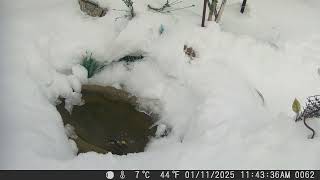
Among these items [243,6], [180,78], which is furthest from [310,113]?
[243,6]

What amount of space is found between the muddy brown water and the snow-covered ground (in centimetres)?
7

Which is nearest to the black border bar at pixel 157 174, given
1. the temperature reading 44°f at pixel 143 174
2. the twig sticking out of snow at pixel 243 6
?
the temperature reading 44°f at pixel 143 174

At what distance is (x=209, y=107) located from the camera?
2.24 metres

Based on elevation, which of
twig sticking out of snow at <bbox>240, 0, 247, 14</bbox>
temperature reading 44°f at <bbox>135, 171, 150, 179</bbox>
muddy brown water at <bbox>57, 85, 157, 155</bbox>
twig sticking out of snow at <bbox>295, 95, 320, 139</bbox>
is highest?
twig sticking out of snow at <bbox>240, 0, 247, 14</bbox>

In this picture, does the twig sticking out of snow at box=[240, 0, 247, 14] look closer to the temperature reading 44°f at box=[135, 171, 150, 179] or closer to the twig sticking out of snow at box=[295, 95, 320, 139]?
the twig sticking out of snow at box=[295, 95, 320, 139]

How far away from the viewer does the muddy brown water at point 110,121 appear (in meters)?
2.32

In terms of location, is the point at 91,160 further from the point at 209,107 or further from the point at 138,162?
the point at 209,107

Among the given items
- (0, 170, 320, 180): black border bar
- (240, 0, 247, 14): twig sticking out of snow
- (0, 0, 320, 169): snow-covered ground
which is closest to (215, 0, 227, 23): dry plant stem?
(0, 0, 320, 169): snow-covered ground

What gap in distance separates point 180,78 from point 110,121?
391mm

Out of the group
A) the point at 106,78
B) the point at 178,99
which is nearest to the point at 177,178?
the point at 178,99

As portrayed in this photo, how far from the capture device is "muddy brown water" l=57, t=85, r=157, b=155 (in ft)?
7.60

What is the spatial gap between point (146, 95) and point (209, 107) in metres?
0.37

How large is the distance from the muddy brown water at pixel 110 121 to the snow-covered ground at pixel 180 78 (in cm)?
7

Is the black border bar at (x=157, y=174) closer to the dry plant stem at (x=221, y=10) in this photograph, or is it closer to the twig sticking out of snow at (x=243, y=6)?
the dry plant stem at (x=221, y=10)
